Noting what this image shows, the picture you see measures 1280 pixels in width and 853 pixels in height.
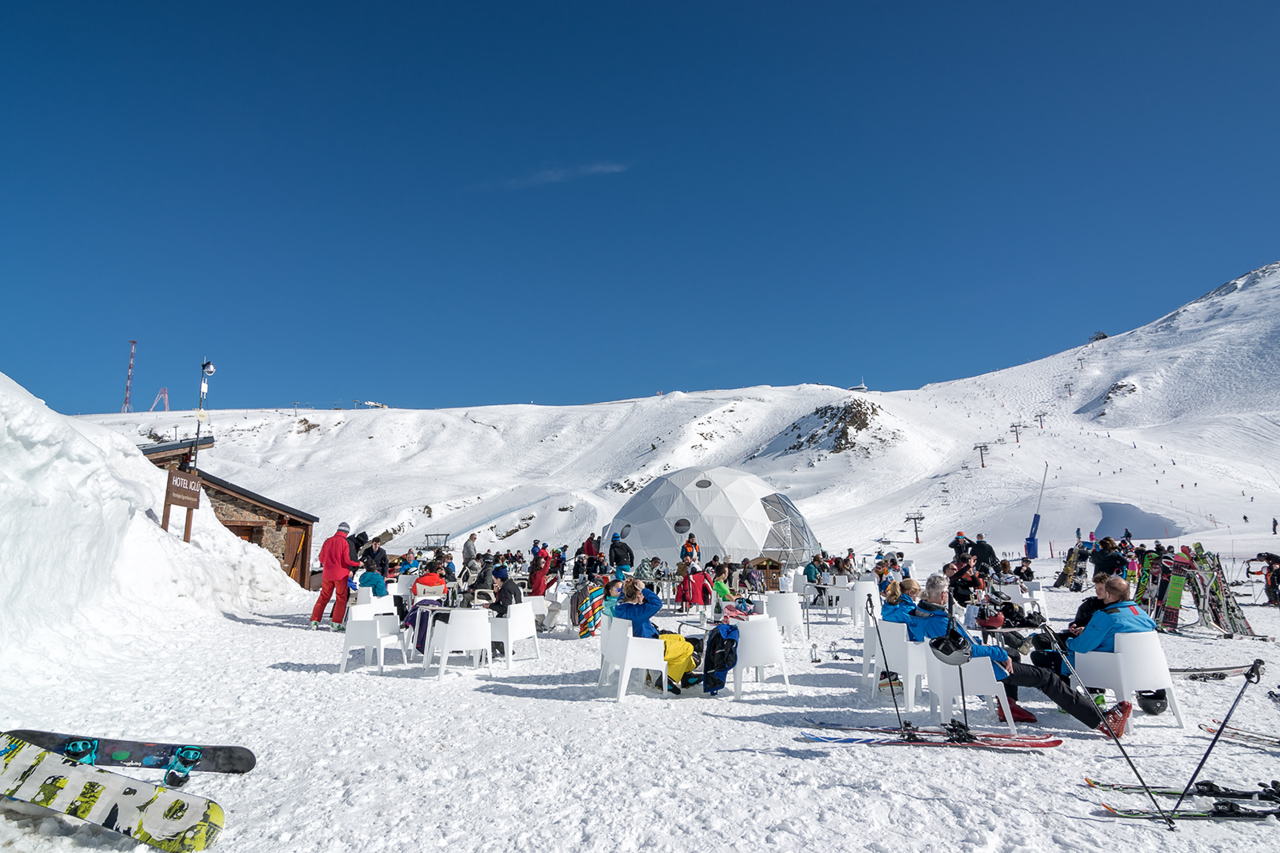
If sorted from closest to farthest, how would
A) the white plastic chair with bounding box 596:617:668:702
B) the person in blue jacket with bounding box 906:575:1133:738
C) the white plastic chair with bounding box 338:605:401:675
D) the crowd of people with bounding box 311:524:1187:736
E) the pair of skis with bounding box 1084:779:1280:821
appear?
1. the pair of skis with bounding box 1084:779:1280:821
2. the person in blue jacket with bounding box 906:575:1133:738
3. the crowd of people with bounding box 311:524:1187:736
4. the white plastic chair with bounding box 596:617:668:702
5. the white plastic chair with bounding box 338:605:401:675

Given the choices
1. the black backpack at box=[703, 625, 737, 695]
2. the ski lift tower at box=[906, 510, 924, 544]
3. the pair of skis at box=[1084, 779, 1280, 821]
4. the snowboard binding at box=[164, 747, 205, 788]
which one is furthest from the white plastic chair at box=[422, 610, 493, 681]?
the ski lift tower at box=[906, 510, 924, 544]

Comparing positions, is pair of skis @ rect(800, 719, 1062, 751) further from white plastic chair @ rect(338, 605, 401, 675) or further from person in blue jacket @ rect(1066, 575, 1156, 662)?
white plastic chair @ rect(338, 605, 401, 675)

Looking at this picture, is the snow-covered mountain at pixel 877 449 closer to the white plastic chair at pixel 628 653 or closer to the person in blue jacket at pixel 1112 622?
the person in blue jacket at pixel 1112 622

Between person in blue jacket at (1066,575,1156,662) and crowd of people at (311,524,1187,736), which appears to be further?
person in blue jacket at (1066,575,1156,662)

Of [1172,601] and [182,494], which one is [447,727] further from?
[1172,601]

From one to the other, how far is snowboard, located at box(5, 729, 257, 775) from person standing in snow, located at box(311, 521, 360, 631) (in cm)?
621

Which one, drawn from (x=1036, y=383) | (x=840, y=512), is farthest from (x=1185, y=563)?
(x=1036, y=383)

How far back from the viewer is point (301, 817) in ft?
11.4

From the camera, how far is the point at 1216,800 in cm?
360

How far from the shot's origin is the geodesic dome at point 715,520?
19719 millimetres

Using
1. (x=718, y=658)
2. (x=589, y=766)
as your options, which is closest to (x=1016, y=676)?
(x=718, y=658)

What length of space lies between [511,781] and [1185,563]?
33.7ft

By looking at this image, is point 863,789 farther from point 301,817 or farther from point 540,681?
point 540,681

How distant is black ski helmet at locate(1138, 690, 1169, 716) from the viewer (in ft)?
17.1
